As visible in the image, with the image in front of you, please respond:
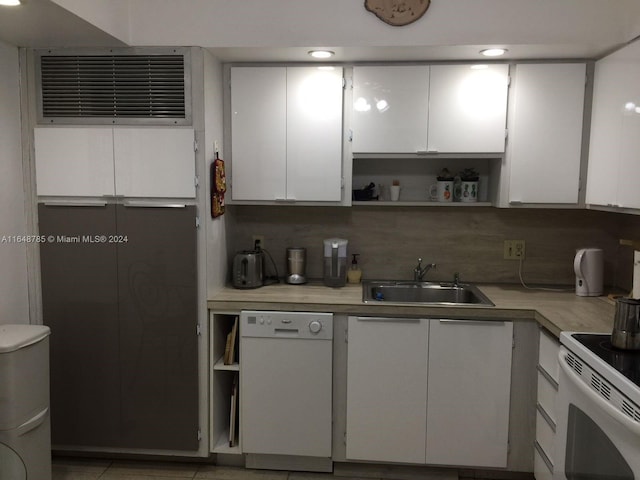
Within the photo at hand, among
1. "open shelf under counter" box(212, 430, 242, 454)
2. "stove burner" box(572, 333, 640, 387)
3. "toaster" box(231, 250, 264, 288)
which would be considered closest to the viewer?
"stove burner" box(572, 333, 640, 387)

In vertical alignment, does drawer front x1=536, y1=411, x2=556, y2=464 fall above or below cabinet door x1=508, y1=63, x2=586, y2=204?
below

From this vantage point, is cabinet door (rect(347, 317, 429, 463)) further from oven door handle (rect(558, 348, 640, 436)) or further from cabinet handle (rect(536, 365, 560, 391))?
oven door handle (rect(558, 348, 640, 436))

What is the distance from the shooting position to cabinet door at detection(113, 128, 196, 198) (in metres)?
2.58

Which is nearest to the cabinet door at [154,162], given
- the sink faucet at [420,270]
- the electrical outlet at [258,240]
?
the electrical outlet at [258,240]

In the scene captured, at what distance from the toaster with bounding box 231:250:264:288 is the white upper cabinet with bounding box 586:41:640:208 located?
1841 millimetres

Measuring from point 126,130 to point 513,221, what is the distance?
2.28 meters

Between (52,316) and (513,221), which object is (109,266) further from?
(513,221)

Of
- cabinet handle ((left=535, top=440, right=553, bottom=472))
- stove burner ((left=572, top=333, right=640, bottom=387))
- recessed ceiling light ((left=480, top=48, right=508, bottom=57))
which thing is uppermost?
recessed ceiling light ((left=480, top=48, right=508, bottom=57))

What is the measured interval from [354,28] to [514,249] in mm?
1619

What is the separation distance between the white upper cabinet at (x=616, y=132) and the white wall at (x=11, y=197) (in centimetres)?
296

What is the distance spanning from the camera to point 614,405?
159 cm

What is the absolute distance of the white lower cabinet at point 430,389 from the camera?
257 cm

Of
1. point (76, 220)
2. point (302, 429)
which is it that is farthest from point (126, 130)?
point (302, 429)

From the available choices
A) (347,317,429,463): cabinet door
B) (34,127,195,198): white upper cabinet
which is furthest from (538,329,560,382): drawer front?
(34,127,195,198): white upper cabinet
